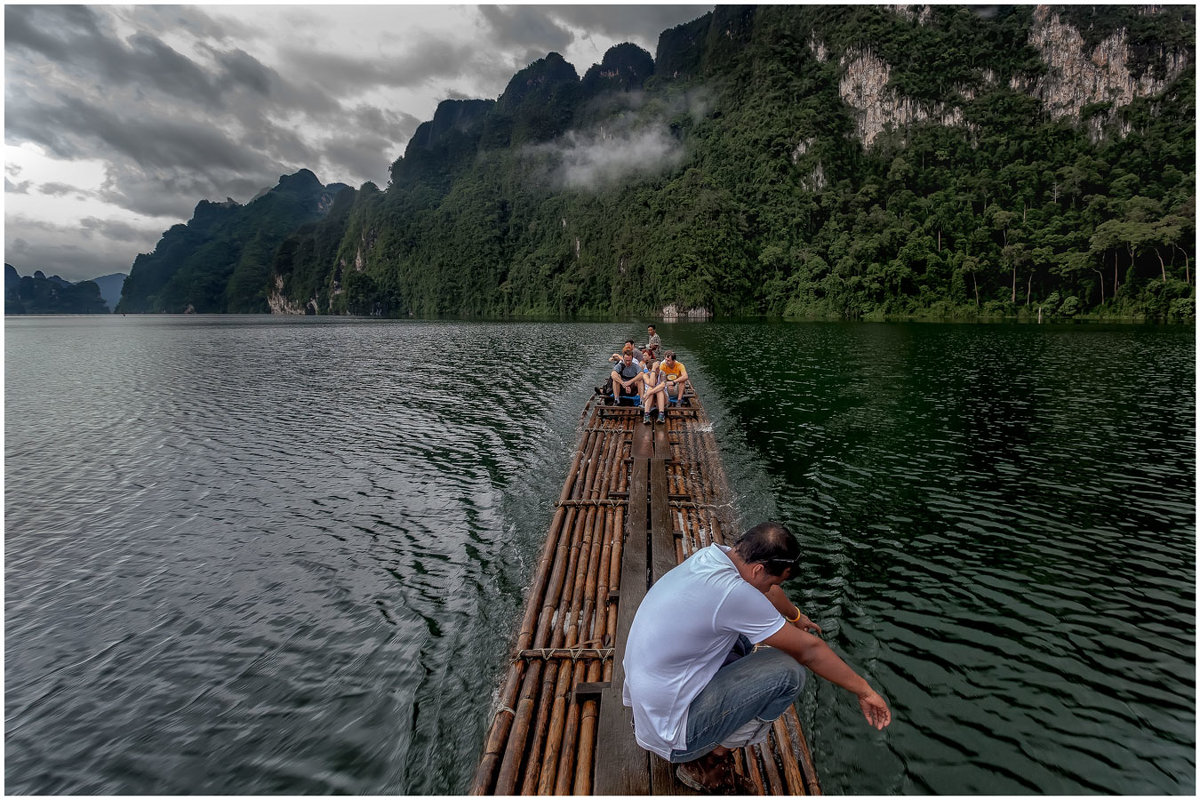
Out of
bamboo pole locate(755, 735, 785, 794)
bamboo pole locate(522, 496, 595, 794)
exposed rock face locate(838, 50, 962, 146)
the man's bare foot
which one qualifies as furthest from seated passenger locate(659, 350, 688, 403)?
exposed rock face locate(838, 50, 962, 146)

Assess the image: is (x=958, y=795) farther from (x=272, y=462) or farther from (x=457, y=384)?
(x=457, y=384)

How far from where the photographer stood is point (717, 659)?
3.77 m

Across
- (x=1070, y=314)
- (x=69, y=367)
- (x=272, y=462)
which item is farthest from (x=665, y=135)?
(x=272, y=462)

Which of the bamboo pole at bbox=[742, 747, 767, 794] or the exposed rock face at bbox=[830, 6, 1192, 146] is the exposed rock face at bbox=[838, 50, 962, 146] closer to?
the exposed rock face at bbox=[830, 6, 1192, 146]

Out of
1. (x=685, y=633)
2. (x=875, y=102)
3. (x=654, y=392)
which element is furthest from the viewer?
(x=875, y=102)

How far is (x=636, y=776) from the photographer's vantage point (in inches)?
159

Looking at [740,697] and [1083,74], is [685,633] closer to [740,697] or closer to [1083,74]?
[740,697]

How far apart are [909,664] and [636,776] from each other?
460cm

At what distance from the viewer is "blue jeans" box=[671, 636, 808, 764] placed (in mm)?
3797

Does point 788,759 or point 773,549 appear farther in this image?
point 788,759

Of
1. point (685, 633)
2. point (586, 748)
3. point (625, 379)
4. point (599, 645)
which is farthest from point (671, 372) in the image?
point (685, 633)

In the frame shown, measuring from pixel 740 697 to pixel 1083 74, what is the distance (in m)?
183

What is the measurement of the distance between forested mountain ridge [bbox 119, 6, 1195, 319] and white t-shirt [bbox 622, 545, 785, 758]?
306 feet

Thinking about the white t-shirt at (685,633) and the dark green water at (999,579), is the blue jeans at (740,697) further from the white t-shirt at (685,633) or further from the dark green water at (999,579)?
the dark green water at (999,579)
